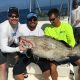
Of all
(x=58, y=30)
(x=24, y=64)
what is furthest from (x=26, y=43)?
(x=58, y=30)

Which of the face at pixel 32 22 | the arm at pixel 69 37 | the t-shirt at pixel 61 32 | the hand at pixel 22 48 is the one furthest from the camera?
the t-shirt at pixel 61 32

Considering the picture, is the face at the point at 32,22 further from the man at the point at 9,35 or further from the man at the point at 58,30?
the man at the point at 58,30

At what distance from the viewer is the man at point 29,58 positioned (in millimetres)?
7730

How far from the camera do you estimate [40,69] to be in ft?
27.0

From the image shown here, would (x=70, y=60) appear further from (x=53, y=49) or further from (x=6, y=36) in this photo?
(x=6, y=36)

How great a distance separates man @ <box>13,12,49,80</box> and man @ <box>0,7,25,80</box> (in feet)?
0.58

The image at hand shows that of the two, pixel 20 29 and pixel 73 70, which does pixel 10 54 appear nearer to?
pixel 20 29

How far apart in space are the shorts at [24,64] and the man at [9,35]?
0.29 m

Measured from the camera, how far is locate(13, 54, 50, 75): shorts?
25.4 ft

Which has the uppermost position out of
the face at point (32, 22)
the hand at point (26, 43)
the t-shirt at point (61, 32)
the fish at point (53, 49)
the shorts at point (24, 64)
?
the face at point (32, 22)

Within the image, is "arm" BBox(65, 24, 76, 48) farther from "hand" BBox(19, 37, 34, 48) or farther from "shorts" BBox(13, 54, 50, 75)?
"hand" BBox(19, 37, 34, 48)

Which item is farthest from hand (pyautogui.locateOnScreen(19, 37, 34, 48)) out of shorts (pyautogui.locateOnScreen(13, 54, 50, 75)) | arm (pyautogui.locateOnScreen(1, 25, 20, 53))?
shorts (pyautogui.locateOnScreen(13, 54, 50, 75))

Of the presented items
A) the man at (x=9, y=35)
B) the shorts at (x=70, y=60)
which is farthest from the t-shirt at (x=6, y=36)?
the shorts at (x=70, y=60)

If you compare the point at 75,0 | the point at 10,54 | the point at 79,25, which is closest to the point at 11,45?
the point at 10,54
